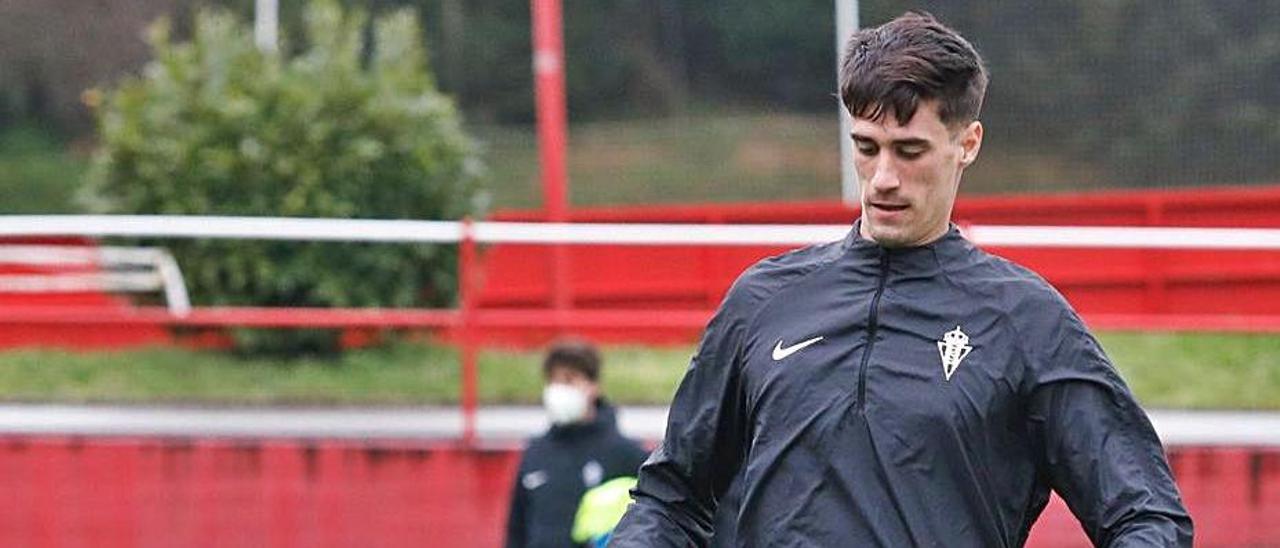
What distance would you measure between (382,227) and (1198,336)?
13.1ft

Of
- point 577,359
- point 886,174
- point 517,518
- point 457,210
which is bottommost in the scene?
point 517,518

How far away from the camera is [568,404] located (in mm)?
7996

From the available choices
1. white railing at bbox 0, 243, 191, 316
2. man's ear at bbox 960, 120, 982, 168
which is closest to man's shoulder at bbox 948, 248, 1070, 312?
man's ear at bbox 960, 120, 982, 168

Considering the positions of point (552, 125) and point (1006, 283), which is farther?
point (552, 125)

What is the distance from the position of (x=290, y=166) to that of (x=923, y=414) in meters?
9.40

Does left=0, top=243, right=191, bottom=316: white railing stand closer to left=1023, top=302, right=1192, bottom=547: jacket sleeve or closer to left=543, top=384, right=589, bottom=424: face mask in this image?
left=543, top=384, right=589, bottom=424: face mask

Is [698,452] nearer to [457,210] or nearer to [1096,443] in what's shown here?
[1096,443]

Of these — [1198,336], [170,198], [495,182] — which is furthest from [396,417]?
[1198,336]

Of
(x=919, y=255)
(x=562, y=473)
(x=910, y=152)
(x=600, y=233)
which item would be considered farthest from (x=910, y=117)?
(x=600, y=233)

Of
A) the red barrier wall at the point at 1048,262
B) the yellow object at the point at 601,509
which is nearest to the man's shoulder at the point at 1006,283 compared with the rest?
the yellow object at the point at 601,509

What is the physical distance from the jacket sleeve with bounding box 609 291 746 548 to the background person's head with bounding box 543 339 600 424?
4633mm

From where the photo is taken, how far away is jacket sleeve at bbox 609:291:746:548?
330cm

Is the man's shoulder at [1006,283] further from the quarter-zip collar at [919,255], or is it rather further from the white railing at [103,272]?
the white railing at [103,272]

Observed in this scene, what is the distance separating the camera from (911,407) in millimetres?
3111
